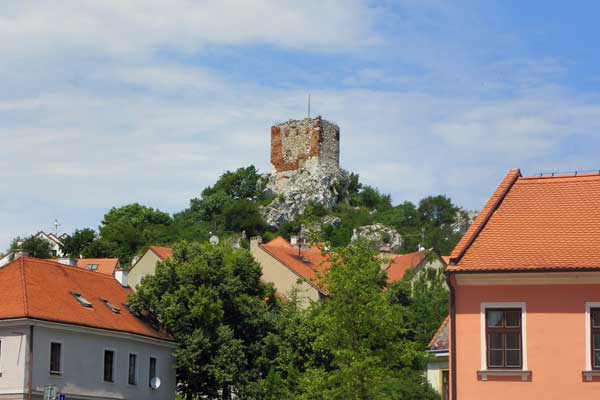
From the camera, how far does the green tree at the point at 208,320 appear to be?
197 feet

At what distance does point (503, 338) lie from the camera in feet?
114

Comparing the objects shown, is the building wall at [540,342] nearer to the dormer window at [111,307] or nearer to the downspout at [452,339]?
the downspout at [452,339]

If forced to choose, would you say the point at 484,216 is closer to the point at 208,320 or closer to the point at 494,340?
the point at 494,340

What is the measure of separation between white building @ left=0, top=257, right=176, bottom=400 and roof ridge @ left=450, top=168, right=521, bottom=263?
71.1ft

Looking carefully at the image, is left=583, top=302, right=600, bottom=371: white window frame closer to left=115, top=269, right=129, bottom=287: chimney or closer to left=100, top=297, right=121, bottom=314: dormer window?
left=100, top=297, right=121, bottom=314: dormer window

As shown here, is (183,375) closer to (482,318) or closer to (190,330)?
(190,330)

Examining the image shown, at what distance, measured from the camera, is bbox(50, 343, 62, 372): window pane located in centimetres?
5188

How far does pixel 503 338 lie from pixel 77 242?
103999 mm

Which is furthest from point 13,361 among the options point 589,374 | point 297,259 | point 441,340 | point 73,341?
point 297,259

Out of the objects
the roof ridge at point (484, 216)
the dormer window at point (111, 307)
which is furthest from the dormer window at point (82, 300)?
the roof ridge at point (484, 216)

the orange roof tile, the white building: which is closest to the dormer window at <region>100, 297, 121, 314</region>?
the white building

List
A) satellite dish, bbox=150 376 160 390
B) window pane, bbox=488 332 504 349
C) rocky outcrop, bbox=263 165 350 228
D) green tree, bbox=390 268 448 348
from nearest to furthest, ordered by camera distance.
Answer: window pane, bbox=488 332 504 349
satellite dish, bbox=150 376 160 390
green tree, bbox=390 268 448 348
rocky outcrop, bbox=263 165 350 228

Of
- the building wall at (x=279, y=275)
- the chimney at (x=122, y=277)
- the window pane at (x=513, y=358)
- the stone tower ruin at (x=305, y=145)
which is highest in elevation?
the stone tower ruin at (x=305, y=145)

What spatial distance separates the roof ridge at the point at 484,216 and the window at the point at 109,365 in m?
23.2
